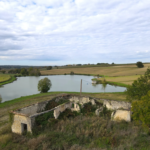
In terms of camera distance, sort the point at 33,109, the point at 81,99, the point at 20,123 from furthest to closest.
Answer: the point at 81,99 → the point at 33,109 → the point at 20,123

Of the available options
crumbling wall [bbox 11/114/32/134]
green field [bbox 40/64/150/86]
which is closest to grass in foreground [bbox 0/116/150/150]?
crumbling wall [bbox 11/114/32/134]

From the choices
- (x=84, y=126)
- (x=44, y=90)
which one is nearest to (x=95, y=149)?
(x=84, y=126)

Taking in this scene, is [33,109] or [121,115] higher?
[33,109]

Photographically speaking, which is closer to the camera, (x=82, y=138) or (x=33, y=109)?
(x=82, y=138)

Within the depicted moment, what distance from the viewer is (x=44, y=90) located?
2883cm

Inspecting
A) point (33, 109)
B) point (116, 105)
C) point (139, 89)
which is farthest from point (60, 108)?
point (139, 89)

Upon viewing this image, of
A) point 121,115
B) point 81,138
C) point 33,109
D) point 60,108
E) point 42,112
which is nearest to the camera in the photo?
point 81,138

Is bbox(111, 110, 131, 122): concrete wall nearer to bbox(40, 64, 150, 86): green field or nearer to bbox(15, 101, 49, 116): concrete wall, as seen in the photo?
bbox(15, 101, 49, 116): concrete wall

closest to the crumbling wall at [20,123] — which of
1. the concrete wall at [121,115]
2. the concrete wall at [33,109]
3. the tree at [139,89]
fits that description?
the concrete wall at [33,109]

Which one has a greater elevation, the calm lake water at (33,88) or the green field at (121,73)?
the green field at (121,73)

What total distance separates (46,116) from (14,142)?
255cm

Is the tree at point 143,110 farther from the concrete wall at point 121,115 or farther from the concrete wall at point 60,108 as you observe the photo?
the concrete wall at point 60,108

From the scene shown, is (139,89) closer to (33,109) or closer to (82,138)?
(82,138)

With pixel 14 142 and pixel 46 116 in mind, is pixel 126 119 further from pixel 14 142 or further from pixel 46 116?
pixel 14 142
